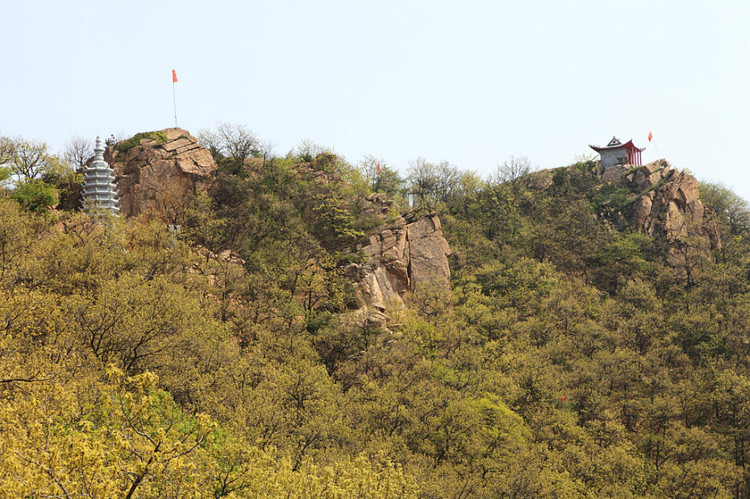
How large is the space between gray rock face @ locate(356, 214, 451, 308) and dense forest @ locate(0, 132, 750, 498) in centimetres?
187

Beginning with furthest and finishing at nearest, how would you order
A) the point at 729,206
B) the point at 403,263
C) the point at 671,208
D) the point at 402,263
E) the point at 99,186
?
the point at 729,206 → the point at 671,208 → the point at 403,263 → the point at 402,263 → the point at 99,186

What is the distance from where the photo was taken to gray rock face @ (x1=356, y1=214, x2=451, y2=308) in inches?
2223

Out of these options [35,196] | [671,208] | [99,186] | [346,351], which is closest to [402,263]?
[346,351]

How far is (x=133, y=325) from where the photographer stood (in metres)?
31.4

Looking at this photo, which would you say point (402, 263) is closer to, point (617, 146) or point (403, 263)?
point (403, 263)

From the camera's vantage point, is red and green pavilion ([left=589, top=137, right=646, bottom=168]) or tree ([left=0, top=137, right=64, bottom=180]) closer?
tree ([left=0, top=137, right=64, bottom=180])

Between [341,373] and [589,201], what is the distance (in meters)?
53.7

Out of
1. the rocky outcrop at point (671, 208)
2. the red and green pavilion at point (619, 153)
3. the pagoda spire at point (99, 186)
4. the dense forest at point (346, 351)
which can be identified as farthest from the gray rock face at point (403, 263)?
the red and green pavilion at point (619, 153)

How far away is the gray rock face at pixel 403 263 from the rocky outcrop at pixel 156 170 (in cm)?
1841

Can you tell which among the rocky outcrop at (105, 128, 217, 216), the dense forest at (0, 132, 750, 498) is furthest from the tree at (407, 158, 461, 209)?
the rocky outcrop at (105, 128, 217, 216)

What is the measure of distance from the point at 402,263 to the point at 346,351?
16051 mm

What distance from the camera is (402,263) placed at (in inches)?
2365

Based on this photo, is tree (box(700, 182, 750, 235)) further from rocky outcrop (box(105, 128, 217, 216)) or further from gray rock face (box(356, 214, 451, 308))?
rocky outcrop (box(105, 128, 217, 216))

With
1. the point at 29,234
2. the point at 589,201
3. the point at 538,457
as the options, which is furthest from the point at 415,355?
the point at 589,201
